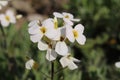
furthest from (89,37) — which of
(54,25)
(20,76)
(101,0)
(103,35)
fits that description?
(54,25)

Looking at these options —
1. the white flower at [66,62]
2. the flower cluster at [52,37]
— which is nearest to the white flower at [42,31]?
the flower cluster at [52,37]

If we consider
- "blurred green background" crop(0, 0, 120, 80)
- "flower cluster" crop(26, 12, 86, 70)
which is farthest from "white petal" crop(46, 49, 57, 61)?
"blurred green background" crop(0, 0, 120, 80)

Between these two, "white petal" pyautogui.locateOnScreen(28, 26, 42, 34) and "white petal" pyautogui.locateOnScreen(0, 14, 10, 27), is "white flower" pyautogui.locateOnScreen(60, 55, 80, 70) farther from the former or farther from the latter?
"white petal" pyautogui.locateOnScreen(0, 14, 10, 27)

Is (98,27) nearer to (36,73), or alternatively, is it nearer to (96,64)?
(96,64)

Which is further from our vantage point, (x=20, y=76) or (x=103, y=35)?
(x=103, y=35)

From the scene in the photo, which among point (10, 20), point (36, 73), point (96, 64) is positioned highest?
point (10, 20)

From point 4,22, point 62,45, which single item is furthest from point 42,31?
point 4,22

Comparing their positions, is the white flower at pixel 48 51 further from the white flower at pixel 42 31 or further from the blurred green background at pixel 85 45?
the blurred green background at pixel 85 45

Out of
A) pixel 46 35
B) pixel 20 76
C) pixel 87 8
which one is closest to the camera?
pixel 46 35
